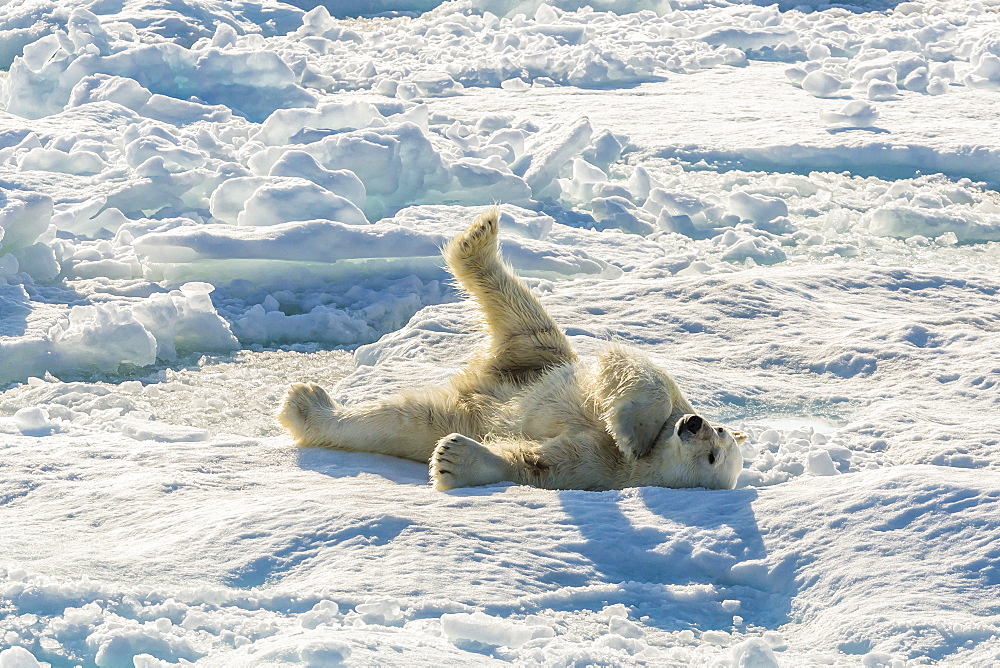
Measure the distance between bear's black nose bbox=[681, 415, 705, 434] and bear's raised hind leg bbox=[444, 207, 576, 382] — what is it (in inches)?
30.0

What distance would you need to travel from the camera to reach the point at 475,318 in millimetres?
4875

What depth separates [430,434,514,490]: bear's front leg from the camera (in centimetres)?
290

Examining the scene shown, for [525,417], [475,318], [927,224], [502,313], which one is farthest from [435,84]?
[525,417]

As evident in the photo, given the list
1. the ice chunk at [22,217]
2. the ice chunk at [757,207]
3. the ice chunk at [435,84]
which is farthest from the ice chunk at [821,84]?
the ice chunk at [22,217]

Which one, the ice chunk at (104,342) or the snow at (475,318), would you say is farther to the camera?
the ice chunk at (104,342)

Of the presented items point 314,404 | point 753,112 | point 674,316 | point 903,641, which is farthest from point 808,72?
point 903,641

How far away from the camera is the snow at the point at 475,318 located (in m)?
2.15

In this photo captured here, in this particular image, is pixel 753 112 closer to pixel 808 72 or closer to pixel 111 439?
pixel 808 72

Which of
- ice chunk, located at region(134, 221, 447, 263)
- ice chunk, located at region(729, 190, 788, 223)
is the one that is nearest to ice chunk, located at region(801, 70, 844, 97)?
ice chunk, located at region(729, 190, 788, 223)

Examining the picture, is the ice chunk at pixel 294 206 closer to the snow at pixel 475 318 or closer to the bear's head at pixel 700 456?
→ the snow at pixel 475 318

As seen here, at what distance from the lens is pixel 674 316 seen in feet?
16.1

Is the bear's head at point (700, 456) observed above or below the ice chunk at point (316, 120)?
below

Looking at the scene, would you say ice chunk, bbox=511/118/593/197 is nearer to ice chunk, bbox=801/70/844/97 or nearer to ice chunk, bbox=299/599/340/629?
ice chunk, bbox=801/70/844/97

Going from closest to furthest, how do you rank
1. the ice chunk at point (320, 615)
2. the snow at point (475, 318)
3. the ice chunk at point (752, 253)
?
the ice chunk at point (320, 615) < the snow at point (475, 318) < the ice chunk at point (752, 253)
